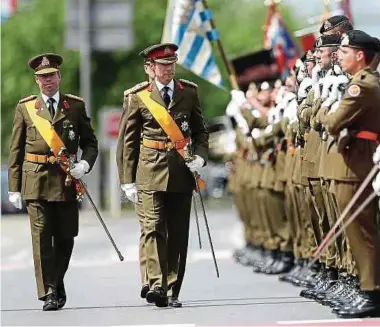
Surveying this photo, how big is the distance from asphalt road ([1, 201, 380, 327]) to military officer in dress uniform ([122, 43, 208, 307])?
372mm

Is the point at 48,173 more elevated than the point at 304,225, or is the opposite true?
the point at 48,173

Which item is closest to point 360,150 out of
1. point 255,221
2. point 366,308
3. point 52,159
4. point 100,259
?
point 366,308

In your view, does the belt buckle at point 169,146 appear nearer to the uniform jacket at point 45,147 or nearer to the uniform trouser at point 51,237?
the uniform jacket at point 45,147

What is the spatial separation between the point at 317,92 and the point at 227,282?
3.33m

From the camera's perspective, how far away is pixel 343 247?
11047mm

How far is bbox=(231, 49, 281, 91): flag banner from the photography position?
17.1m

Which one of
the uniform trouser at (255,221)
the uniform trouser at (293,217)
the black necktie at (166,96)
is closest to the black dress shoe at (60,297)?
the black necktie at (166,96)

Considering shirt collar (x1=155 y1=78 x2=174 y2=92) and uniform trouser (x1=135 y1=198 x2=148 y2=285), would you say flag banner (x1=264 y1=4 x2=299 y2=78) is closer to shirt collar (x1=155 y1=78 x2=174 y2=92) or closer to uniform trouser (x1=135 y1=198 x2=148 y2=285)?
shirt collar (x1=155 y1=78 x2=174 y2=92)

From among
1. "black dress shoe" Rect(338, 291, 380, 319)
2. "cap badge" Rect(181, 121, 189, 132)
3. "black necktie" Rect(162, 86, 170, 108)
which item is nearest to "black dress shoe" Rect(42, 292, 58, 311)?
"cap badge" Rect(181, 121, 189, 132)

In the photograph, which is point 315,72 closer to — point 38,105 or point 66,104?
point 66,104

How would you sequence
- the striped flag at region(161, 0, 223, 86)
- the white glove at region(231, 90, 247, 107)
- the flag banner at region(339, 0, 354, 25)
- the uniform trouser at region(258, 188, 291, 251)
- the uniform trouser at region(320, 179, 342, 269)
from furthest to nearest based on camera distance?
the flag banner at region(339, 0, 354, 25) < the striped flag at region(161, 0, 223, 86) < the white glove at region(231, 90, 247, 107) < the uniform trouser at region(258, 188, 291, 251) < the uniform trouser at region(320, 179, 342, 269)

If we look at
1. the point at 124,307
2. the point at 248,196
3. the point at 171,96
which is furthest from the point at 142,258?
the point at 248,196

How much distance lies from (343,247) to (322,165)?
87 cm

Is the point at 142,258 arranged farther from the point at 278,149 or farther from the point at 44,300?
the point at 278,149
